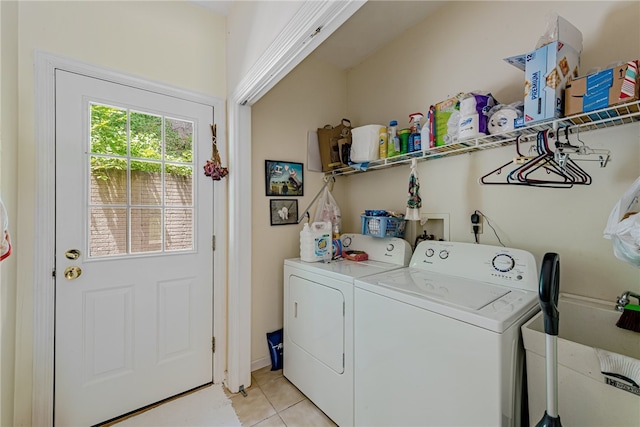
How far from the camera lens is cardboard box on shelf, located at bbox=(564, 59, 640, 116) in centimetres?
100

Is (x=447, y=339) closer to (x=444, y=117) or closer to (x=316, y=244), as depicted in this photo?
(x=316, y=244)

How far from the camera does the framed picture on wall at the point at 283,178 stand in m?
2.15

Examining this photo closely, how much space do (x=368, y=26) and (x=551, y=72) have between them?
4.70 ft

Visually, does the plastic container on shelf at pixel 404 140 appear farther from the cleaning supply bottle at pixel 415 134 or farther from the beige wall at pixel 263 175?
the beige wall at pixel 263 175

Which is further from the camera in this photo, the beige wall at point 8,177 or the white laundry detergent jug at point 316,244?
the white laundry detergent jug at point 316,244

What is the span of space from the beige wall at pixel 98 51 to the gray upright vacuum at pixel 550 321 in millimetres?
2149

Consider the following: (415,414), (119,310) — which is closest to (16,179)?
(119,310)

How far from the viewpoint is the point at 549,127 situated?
1264 millimetres

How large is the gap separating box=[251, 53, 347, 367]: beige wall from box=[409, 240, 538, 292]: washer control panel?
107 centimetres

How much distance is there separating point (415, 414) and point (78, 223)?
2033mm

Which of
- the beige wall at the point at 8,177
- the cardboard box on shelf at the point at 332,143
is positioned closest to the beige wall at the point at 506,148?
the cardboard box on shelf at the point at 332,143

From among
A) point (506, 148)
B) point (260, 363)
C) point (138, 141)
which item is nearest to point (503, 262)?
point (506, 148)

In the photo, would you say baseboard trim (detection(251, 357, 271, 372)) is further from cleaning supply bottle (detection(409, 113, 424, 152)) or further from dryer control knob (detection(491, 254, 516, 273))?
cleaning supply bottle (detection(409, 113, 424, 152))

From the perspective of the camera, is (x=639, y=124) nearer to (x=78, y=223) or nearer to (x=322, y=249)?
(x=322, y=249)
